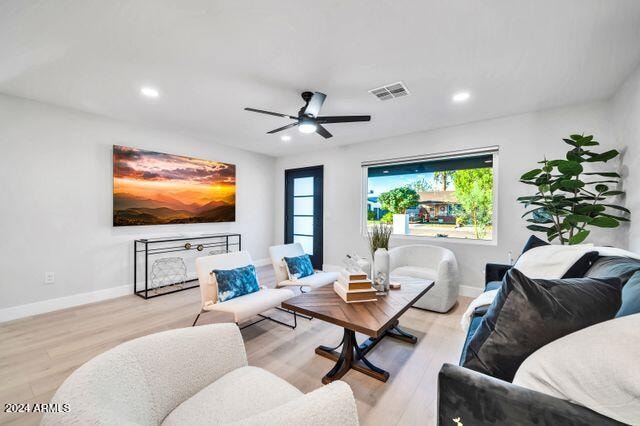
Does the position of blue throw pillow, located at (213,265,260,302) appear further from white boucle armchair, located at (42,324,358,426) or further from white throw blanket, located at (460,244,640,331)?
white throw blanket, located at (460,244,640,331)

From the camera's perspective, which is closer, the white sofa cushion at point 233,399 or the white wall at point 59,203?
the white sofa cushion at point 233,399

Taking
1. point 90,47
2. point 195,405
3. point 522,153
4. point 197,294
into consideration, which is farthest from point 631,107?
point 197,294

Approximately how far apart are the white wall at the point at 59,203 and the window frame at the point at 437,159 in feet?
11.1

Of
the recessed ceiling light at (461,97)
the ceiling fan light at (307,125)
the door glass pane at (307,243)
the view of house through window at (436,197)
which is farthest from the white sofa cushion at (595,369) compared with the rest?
the door glass pane at (307,243)

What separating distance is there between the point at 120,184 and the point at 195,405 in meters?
3.73

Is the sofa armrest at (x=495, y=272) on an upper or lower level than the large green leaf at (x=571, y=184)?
lower

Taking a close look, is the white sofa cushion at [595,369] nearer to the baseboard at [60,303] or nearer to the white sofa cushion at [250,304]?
the white sofa cushion at [250,304]

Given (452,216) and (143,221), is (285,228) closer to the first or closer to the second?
(143,221)

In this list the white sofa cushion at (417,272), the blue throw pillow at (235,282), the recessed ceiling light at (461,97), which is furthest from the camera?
the white sofa cushion at (417,272)

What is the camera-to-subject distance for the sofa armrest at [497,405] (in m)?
0.79

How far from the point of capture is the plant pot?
4.50 metres

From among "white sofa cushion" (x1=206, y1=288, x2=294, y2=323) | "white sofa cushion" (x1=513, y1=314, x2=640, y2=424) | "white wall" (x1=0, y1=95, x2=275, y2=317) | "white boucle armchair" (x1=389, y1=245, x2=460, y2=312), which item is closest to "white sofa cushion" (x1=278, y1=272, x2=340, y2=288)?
"white sofa cushion" (x1=206, y1=288, x2=294, y2=323)

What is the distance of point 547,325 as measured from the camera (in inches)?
38.1

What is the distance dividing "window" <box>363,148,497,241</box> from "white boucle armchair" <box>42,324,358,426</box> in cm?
369
